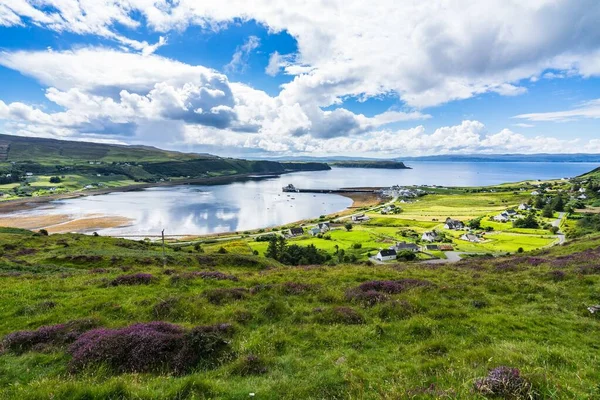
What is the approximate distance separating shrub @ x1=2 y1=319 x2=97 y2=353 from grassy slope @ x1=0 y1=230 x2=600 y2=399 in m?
0.68

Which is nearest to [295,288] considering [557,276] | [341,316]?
[341,316]

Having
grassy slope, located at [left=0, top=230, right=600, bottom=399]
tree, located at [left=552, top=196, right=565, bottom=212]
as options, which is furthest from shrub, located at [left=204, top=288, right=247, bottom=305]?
tree, located at [left=552, top=196, right=565, bottom=212]

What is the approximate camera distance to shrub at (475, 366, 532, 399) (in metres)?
6.27

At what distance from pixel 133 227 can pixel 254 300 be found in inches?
4231

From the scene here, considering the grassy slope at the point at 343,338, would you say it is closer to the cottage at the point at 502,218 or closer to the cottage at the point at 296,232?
the cottage at the point at 296,232

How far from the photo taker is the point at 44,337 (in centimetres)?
1112

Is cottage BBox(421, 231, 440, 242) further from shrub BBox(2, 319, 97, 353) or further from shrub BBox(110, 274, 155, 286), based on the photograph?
shrub BBox(2, 319, 97, 353)

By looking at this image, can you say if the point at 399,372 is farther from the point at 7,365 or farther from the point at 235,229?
the point at 235,229

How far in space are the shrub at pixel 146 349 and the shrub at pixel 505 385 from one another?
7402mm

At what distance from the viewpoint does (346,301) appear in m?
15.5

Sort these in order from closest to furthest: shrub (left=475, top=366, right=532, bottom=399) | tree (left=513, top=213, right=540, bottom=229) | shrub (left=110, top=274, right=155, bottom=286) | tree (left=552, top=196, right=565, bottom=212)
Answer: shrub (left=475, top=366, right=532, bottom=399), shrub (left=110, top=274, right=155, bottom=286), tree (left=513, top=213, right=540, bottom=229), tree (left=552, top=196, right=565, bottom=212)

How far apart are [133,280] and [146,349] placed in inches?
412

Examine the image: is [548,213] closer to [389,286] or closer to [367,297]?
[389,286]

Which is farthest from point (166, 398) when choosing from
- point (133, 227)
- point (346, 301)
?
point (133, 227)
